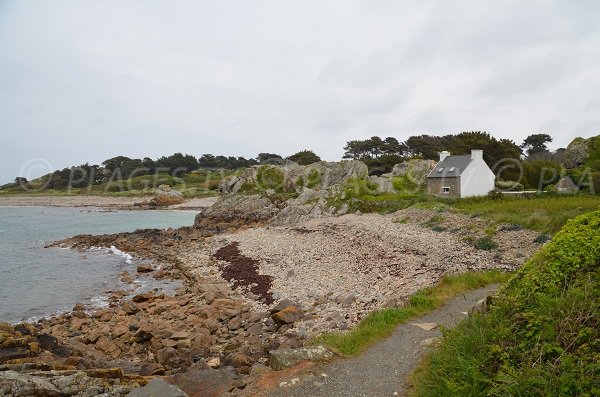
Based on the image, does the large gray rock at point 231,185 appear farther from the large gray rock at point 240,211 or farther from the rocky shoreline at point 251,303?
the rocky shoreline at point 251,303

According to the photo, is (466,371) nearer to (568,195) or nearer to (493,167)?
(568,195)

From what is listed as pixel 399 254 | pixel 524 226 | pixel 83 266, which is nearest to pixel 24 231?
pixel 83 266

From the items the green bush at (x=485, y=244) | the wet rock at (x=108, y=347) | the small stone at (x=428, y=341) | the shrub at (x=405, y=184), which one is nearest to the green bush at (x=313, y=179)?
the shrub at (x=405, y=184)

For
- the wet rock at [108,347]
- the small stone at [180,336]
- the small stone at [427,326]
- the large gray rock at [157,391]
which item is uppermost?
the small stone at [427,326]

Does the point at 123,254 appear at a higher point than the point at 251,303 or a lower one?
lower

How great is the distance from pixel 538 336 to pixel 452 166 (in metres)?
40.3

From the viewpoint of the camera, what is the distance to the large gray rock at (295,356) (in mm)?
7930

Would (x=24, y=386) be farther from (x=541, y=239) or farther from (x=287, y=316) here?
(x=541, y=239)

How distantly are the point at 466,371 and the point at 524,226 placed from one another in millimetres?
18101

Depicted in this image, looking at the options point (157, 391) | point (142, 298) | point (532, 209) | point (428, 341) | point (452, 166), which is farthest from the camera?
point (452, 166)

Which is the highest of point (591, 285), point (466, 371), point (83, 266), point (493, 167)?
point (493, 167)

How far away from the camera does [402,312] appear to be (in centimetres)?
1023

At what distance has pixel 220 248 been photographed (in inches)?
1270

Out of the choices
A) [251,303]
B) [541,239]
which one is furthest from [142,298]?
[541,239]
